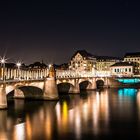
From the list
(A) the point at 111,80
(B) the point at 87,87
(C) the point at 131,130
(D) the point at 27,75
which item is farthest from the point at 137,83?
(C) the point at 131,130

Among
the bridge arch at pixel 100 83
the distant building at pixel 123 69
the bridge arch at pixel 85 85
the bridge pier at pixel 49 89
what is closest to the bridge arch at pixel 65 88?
the bridge arch at pixel 85 85

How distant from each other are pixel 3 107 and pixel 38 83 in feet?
31.2

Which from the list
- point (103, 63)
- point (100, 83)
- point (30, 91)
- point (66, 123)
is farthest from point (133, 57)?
point (66, 123)

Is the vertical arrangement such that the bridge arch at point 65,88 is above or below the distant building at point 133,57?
below

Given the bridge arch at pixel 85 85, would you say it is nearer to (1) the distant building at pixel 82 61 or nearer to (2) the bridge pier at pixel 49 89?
(2) the bridge pier at pixel 49 89

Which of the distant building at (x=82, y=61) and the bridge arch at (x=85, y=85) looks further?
the distant building at (x=82, y=61)

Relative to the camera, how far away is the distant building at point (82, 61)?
123 m

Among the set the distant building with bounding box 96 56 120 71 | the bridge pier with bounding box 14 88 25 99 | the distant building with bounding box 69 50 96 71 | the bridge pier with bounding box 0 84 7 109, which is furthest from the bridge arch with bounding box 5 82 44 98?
the distant building with bounding box 96 56 120 71

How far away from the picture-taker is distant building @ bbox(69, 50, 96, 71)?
4843 inches

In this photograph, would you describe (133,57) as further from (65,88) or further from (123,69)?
(65,88)

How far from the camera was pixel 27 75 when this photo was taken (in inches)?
1740

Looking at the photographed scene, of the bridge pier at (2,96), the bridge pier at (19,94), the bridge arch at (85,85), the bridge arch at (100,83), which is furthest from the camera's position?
the bridge arch at (100,83)

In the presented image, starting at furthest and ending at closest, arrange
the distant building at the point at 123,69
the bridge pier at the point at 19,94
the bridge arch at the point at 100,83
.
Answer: the distant building at the point at 123,69 → the bridge arch at the point at 100,83 → the bridge pier at the point at 19,94

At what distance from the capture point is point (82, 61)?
123m
